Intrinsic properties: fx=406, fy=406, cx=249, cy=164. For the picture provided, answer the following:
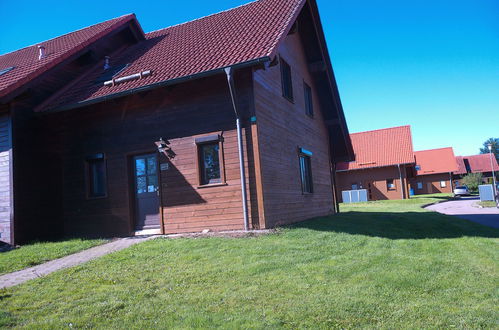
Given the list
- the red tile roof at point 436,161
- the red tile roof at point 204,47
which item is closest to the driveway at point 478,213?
the red tile roof at point 204,47

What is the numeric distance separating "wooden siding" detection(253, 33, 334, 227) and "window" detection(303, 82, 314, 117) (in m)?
0.19

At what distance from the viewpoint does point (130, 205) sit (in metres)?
10.3

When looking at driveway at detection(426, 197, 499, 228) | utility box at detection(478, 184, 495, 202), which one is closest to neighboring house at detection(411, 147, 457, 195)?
utility box at detection(478, 184, 495, 202)

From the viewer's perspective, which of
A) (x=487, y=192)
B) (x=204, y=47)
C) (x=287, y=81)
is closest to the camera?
(x=204, y=47)

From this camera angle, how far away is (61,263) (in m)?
7.18

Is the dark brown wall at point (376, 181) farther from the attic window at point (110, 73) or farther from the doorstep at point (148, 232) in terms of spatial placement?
the doorstep at point (148, 232)

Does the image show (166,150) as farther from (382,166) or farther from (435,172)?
(435,172)

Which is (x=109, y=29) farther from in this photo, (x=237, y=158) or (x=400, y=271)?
(x=400, y=271)

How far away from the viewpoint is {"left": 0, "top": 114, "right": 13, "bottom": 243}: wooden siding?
9.86 metres

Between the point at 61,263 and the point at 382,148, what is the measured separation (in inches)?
1369

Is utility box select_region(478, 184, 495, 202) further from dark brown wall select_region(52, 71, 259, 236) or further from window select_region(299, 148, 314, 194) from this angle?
dark brown wall select_region(52, 71, 259, 236)

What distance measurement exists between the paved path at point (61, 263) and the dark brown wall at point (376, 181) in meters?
31.3

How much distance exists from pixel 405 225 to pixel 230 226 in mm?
5823

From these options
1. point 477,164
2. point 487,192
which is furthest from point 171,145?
point 477,164
